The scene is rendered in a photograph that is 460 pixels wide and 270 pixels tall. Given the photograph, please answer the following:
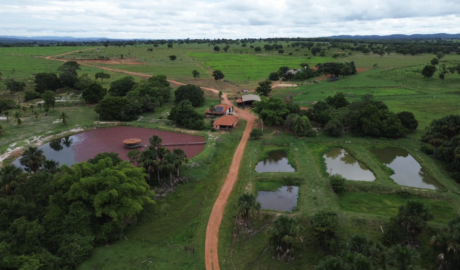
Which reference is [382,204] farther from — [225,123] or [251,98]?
[251,98]

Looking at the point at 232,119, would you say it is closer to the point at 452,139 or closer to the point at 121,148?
the point at 121,148

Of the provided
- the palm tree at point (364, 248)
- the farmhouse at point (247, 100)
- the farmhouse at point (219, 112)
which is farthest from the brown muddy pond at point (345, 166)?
the farmhouse at point (247, 100)

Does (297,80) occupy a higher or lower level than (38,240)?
higher

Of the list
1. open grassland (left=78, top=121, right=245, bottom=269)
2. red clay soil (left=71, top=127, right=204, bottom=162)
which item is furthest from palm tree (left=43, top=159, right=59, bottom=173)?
open grassland (left=78, top=121, right=245, bottom=269)

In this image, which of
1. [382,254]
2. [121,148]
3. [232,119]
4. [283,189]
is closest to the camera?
[382,254]

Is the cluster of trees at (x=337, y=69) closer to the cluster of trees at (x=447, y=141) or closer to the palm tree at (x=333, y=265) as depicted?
the cluster of trees at (x=447, y=141)

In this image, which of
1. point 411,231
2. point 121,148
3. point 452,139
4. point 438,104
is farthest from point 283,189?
point 438,104
